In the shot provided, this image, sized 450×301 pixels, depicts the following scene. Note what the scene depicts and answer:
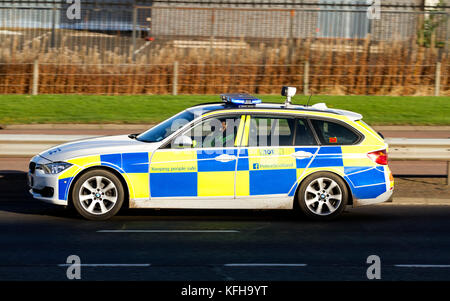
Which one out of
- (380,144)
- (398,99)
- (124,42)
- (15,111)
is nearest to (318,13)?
(398,99)

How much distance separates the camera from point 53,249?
8547mm

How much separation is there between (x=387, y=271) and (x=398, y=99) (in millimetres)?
16618

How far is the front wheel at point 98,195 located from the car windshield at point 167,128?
0.80 m

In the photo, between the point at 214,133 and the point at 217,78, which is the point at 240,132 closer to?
the point at 214,133

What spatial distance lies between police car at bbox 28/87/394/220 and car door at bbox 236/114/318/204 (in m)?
0.01

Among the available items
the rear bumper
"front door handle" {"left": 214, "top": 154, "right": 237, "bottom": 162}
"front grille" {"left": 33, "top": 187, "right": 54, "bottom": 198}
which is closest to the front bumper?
"front grille" {"left": 33, "top": 187, "right": 54, "bottom": 198}

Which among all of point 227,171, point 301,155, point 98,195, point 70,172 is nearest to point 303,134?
point 301,155

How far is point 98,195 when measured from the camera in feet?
32.9

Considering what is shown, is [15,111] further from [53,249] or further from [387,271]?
[387,271]

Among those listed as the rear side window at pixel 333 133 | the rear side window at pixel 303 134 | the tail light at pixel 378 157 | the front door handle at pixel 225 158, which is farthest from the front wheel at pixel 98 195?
the tail light at pixel 378 157

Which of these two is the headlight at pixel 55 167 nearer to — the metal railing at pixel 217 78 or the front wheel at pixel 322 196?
the front wheel at pixel 322 196

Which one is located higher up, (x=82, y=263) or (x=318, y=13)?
(x=318, y=13)

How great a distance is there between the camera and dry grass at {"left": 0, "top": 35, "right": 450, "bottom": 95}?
955 inches

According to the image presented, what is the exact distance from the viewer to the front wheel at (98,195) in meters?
9.98
